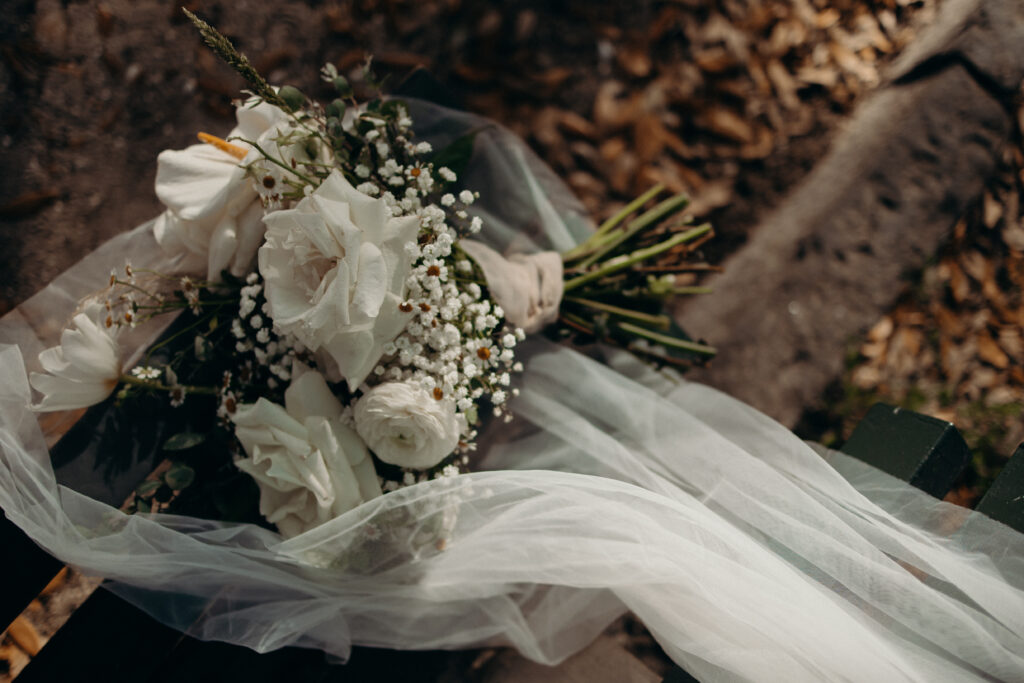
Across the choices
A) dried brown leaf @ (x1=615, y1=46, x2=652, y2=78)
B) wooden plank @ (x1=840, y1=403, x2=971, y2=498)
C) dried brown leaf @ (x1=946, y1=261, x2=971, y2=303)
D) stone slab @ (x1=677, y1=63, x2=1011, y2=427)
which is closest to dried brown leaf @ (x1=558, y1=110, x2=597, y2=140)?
dried brown leaf @ (x1=615, y1=46, x2=652, y2=78)

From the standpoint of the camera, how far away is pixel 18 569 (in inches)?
36.3

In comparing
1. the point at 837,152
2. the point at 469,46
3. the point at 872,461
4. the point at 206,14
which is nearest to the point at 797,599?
the point at 872,461

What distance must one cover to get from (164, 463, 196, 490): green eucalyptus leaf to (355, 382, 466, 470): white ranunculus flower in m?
0.28

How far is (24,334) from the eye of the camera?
3.30 feet

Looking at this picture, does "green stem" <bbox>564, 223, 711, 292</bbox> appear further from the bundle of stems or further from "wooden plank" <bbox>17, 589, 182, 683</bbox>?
"wooden plank" <bbox>17, 589, 182, 683</bbox>

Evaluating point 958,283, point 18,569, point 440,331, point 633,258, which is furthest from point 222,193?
point 958,283

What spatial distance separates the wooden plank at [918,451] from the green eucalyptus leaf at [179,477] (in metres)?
1.07

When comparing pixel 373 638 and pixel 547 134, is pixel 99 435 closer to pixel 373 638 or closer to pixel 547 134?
pixel 373 638

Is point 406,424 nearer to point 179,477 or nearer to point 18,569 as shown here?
point 179,477

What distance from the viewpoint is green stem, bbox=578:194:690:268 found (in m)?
1.30

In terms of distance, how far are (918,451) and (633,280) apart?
0.59m

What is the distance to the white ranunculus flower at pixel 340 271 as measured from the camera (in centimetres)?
76

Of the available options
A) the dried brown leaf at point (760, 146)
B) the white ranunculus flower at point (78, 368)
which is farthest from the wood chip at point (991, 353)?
the white ranunculus flower at point (78, 368)

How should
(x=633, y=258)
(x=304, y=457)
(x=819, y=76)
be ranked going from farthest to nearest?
(x=819, y=76), (x=633, y=258), (x=304, y=457)
